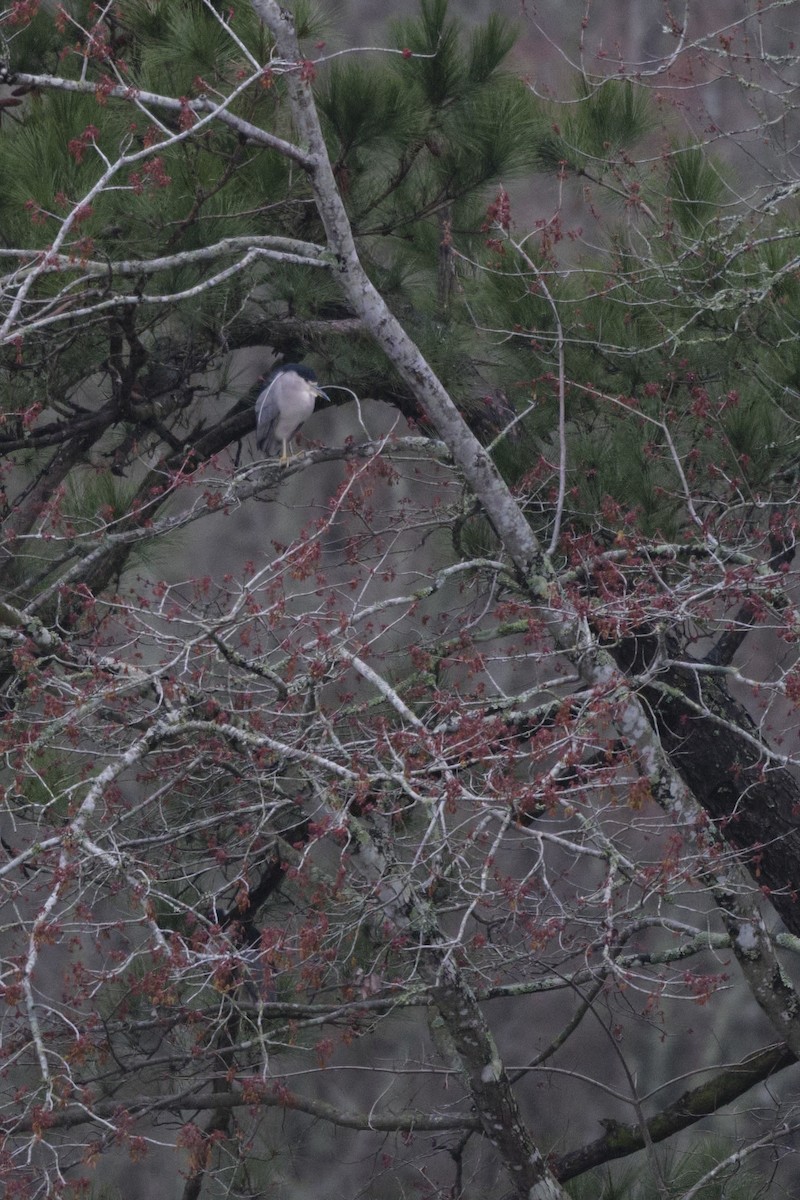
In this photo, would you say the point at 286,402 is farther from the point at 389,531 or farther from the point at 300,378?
the point at 389,531

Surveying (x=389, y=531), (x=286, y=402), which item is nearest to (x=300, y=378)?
(x=286, y=402)

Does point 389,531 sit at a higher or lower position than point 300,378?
lower

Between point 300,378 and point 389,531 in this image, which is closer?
point 389,531

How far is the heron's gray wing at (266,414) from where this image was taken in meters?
2.78

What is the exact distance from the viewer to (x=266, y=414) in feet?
9.15

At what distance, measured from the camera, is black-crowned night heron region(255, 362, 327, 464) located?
272cm

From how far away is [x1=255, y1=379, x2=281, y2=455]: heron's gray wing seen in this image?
2775mm

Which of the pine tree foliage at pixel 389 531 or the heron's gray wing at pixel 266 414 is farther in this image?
the heron's gray wing at pixel 266 414

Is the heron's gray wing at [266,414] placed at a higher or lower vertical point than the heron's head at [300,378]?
lower

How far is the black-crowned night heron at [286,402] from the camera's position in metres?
2.72

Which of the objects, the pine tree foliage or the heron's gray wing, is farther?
the heron's gray wing

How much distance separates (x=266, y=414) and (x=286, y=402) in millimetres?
62

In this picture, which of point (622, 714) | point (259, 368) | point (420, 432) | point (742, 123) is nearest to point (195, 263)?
point (420, 432)

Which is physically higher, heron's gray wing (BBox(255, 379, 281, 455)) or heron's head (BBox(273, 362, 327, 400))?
heron's head (BBox(273, 362, 327, 400))
